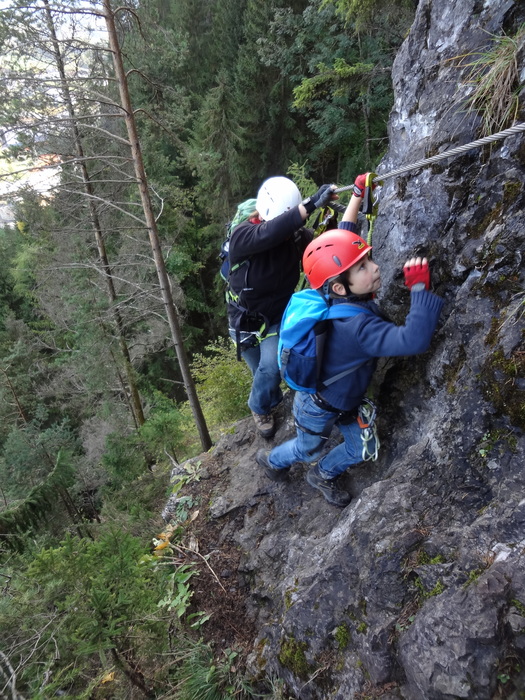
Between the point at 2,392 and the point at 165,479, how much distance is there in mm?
10005

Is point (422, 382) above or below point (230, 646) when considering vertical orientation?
above

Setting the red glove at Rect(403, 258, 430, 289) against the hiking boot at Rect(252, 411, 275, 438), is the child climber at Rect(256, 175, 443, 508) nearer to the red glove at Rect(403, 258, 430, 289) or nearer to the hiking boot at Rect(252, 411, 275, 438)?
the red glove at Rect(403, 258, 430, 289)

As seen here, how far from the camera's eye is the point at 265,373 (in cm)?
418

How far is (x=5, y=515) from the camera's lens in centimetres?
636

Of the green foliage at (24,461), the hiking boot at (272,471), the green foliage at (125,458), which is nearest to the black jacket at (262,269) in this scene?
the hiking boot at (272,471)

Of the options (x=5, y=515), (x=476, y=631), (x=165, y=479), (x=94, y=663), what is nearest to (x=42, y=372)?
(x=165, y=479)

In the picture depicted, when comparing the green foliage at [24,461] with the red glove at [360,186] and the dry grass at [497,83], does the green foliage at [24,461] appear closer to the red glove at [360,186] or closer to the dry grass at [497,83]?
the red glove at [360,186]

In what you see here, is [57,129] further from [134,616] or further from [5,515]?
[134,616]

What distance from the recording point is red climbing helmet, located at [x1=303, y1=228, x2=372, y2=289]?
2.66 m

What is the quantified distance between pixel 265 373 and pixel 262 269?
1.13 meters

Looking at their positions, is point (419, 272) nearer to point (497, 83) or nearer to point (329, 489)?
point (497, 83)

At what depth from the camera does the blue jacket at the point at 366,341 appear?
2420mm

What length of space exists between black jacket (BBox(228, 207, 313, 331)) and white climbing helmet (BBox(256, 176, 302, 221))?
0.55 feet

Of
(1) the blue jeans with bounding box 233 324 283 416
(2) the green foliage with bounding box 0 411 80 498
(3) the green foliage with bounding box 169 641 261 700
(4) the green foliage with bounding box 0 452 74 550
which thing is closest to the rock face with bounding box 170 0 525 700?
(3) the green foliage with bounding box 169 641 261 700
